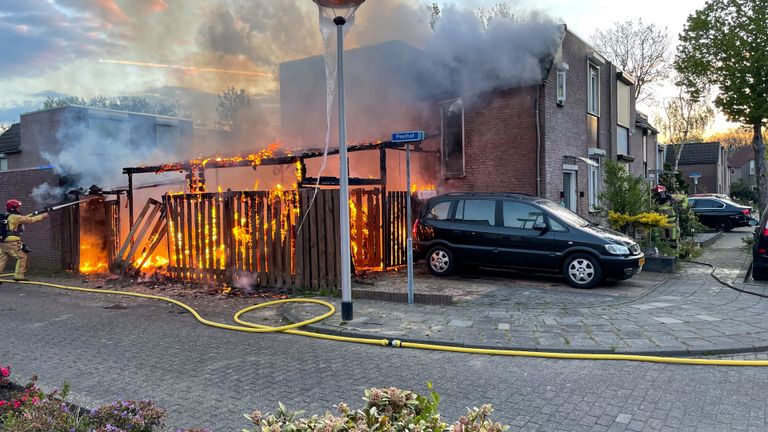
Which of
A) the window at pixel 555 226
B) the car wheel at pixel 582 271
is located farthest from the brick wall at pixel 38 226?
the car wheel at pixel 582 271

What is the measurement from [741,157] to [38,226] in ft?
269

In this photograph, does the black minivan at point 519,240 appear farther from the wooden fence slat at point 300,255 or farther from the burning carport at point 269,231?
the wooden fence slat at point 300,255

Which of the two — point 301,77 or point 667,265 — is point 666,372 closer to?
point 667,265

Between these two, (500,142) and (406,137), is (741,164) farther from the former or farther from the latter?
(406,137)

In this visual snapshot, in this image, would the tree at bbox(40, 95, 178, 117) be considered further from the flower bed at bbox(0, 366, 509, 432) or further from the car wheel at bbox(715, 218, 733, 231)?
the car wheel at bbox(715, 218, 733, 231)

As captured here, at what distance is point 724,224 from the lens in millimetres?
23016

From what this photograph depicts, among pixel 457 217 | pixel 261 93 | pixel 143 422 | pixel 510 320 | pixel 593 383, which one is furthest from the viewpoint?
pixel 261 93

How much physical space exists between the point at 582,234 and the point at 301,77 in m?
10.0

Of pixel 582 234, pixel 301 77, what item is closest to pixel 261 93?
pixel 301 77

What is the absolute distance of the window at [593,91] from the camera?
15922 mm

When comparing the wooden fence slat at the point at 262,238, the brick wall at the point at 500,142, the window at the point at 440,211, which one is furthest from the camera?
the brick wall at the point at 500,142

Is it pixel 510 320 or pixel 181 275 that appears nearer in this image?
pixel 510 320

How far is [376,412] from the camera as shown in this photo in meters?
2.36

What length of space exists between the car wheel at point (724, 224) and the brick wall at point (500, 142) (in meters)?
15.2
